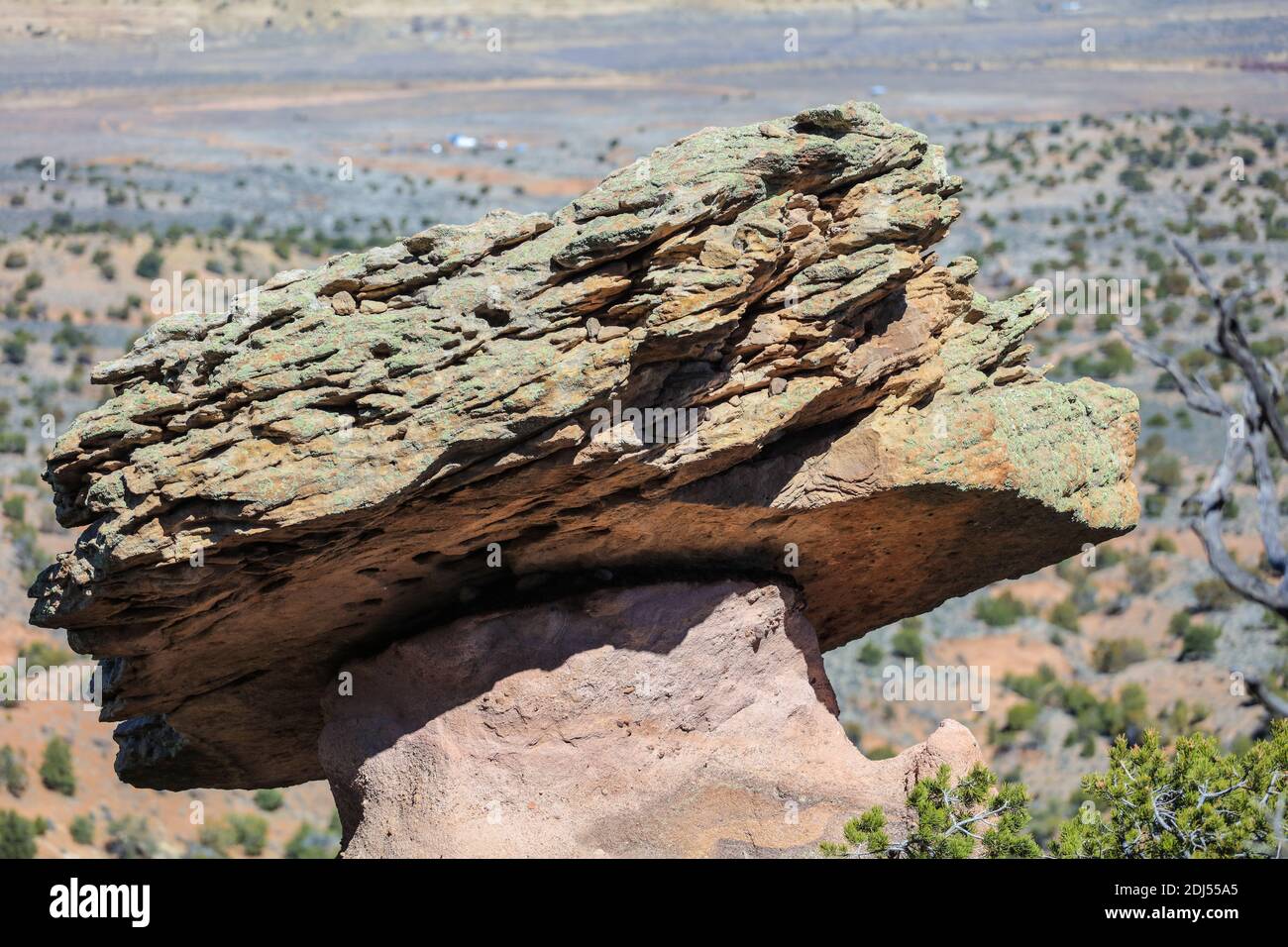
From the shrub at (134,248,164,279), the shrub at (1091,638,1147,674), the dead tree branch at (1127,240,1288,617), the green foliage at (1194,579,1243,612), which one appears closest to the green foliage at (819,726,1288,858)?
the dead tree branch at (1127,240,1288,617)

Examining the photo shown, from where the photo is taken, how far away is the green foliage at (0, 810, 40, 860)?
60.7 ft

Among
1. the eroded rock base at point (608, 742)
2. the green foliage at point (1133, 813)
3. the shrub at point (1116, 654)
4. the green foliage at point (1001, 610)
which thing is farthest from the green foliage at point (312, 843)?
the shrub at point (1116, 654)

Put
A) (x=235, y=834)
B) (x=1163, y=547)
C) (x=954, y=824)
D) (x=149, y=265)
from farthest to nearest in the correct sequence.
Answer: (x=149, y=265)
(x=1163, y=547)
(x=235, y=834)
(x=954, y=824)

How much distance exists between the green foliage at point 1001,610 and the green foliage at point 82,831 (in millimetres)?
17195

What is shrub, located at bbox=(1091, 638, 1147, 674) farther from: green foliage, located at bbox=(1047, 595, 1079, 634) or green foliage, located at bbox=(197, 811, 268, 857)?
green foliage, located at bbox=(197, 811, 268, 857)

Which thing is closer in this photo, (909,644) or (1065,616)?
(909,644)

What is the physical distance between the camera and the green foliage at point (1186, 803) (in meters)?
8.02

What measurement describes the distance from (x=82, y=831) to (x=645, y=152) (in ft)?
188

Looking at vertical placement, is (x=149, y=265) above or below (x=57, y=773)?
above

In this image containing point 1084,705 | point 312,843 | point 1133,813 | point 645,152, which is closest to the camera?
point 1133,813

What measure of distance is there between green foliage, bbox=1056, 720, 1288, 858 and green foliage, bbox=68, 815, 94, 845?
15.6 meters

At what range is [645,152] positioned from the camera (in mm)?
71812

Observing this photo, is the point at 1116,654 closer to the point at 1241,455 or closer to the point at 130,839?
the point at 1241,455

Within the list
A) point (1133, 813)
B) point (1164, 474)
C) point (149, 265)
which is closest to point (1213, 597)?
point (1164, 474)
